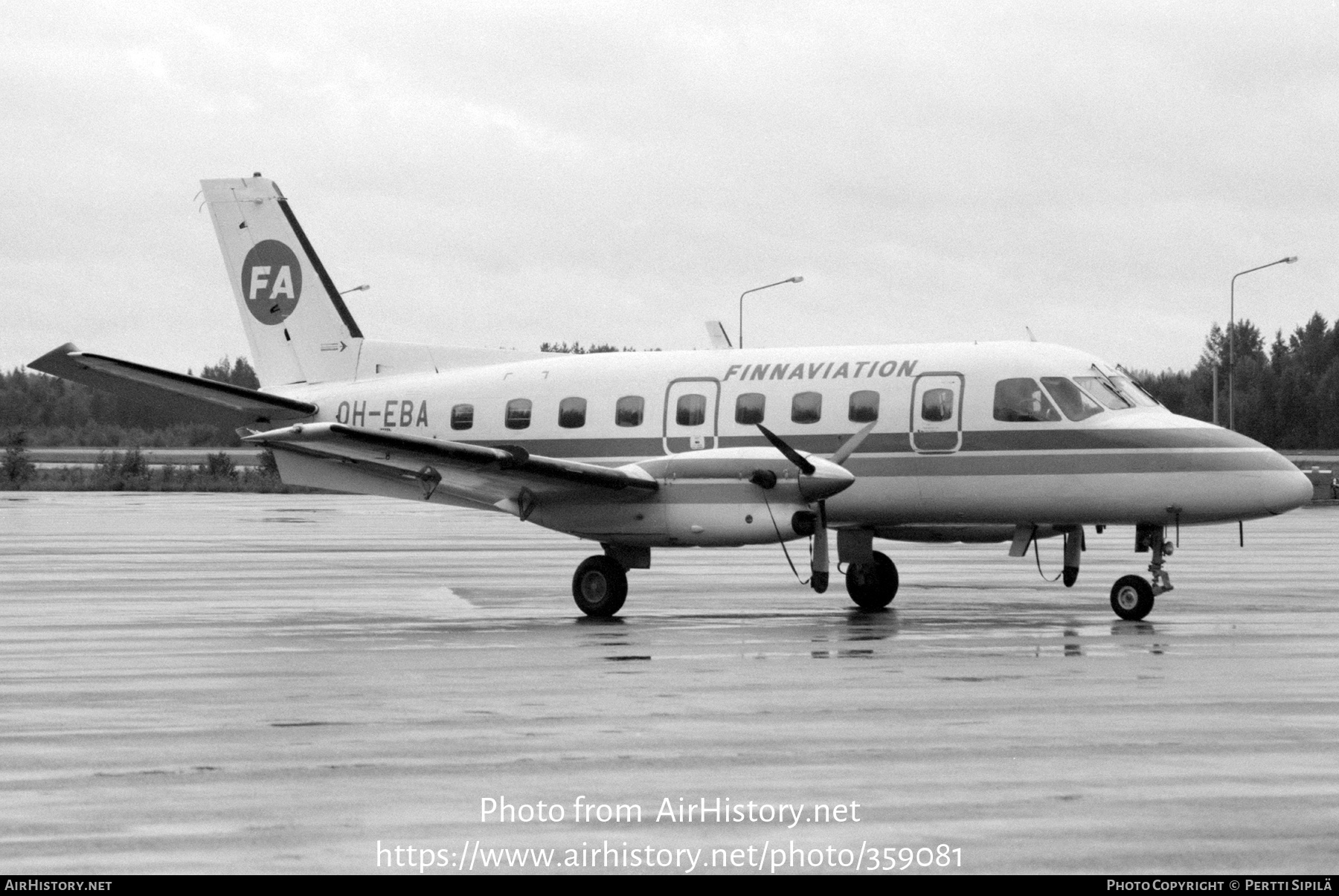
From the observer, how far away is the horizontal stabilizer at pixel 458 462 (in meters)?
18.8

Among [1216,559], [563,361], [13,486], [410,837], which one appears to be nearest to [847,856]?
[410,837]

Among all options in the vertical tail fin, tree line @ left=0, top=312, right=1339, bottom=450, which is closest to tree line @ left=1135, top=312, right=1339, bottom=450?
tree line @ left=0, top=312, right=1339, bottom=450

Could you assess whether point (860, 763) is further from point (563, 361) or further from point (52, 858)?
point (563, 361)

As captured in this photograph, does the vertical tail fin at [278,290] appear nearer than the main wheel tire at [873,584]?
No

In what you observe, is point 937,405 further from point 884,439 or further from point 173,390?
point 173,390

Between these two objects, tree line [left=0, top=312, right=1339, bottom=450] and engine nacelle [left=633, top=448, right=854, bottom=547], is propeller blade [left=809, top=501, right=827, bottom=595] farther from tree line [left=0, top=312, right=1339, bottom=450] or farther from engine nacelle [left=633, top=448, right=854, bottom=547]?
tree line [left=0, top=312, right=1339, bottom=450]

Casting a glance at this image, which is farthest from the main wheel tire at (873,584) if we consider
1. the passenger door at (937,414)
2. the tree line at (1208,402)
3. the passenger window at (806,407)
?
the tree line at (1208,402)

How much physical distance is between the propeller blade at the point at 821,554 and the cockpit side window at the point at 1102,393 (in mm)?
3201

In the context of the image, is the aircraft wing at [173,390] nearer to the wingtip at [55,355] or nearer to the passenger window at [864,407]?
the wingtip at [55,355]

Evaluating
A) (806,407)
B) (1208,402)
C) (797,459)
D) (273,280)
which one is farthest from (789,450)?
(1208,402)

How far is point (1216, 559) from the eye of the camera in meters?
30.3

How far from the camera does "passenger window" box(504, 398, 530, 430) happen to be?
2252cm

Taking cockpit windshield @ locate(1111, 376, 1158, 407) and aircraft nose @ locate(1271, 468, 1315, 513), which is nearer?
aircraft nose @ locate(1271, 468, 1315, 513)

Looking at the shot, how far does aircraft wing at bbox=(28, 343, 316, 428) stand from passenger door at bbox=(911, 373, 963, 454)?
329 inches
